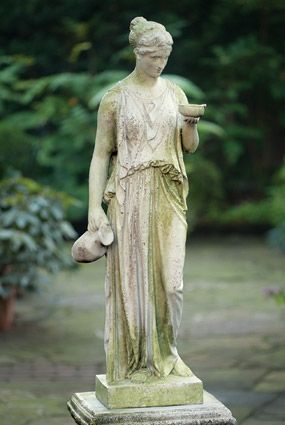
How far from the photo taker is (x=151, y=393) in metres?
5.31

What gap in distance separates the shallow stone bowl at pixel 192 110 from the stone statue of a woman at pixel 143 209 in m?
0.04

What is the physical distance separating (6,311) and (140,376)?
501 centimetres

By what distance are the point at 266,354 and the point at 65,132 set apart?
30.1 feet

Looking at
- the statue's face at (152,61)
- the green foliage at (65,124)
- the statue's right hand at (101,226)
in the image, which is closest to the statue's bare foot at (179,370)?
the statue's right hand at (101,226)

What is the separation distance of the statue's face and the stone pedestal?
168 centimetres

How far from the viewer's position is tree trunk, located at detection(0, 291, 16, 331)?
1007 centimetres

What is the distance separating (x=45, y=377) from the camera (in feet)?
27.5

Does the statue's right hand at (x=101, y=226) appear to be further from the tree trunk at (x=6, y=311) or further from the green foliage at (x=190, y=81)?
the green foliage at (x=190, y=81)

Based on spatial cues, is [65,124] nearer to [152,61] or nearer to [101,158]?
[101,158]

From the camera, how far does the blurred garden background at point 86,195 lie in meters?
8.65

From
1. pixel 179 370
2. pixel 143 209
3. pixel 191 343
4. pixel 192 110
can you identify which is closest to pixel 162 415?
pixel 179 370

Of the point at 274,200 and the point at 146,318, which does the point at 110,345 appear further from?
the point at 274,200

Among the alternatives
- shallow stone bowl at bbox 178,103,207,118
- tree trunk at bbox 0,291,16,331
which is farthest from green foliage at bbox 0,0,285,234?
shallow stone bowl at bbox 178,103,207,118

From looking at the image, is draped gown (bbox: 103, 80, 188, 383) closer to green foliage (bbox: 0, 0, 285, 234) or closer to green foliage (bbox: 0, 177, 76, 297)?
green foliage (bbox: 0, 177, 76, 297)
